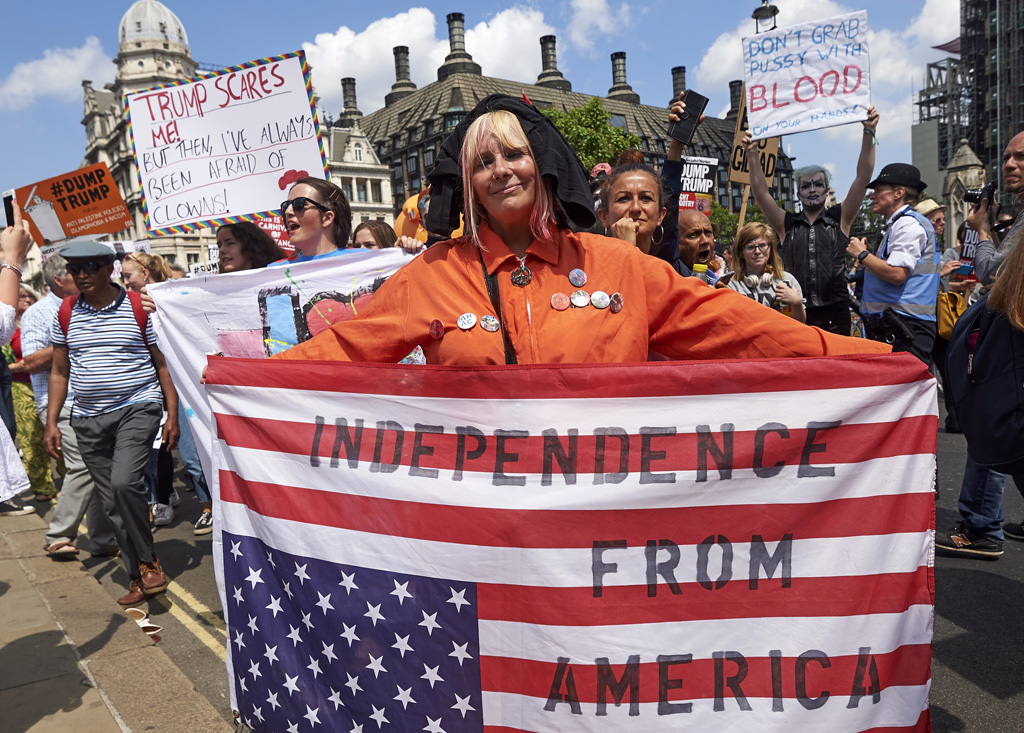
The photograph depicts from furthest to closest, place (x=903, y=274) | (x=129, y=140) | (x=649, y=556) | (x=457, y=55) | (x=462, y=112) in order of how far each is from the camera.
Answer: (x=457, y=55) < (x=462, y=112) < (x=129, y=140) < (x=903, y=274) < (x=649, y=556)

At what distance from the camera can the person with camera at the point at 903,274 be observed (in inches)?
202

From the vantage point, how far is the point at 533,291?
210cm

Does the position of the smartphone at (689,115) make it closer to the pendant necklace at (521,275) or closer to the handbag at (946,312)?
the pendant necklace at (521,275)

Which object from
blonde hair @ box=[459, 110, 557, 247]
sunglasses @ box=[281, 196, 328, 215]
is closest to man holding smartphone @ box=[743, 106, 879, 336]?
sunglasses @ box=[281, 196, 328, 215]

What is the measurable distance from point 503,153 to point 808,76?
4.39 meters

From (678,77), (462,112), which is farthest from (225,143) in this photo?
(678,77)

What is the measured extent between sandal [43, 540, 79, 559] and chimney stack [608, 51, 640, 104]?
10874 centimetres

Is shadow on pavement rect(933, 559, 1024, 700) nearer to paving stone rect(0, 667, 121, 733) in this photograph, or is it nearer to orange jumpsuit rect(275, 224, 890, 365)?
orange jumpsuit rect(275, 224, 890, 365)

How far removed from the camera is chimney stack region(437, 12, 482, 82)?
90.3 metres

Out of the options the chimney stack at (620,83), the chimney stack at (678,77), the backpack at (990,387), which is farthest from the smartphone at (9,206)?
the chimney stack at (678,77)

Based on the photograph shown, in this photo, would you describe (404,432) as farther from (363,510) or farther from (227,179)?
(227,179)

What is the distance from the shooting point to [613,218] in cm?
330

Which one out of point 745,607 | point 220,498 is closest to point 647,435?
point 745,607

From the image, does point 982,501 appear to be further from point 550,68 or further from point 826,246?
point 550,68
